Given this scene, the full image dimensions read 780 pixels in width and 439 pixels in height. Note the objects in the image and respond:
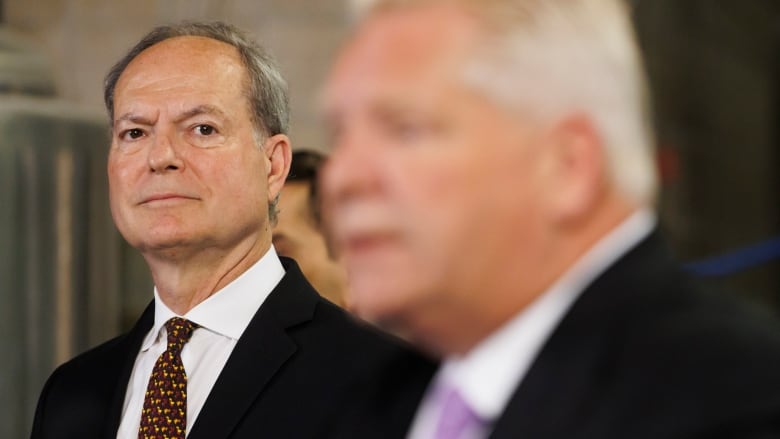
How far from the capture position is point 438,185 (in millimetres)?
1357

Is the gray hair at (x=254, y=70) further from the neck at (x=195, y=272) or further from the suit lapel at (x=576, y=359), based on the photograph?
the suit lapel at (x=576, y=359)

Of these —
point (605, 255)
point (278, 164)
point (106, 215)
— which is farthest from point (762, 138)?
point (605, 255)

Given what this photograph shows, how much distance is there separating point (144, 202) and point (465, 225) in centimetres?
127

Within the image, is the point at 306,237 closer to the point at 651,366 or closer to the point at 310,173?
the point at 310,173

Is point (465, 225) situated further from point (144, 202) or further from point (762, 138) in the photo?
point (762, 138)

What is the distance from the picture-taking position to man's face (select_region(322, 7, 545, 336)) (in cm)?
136

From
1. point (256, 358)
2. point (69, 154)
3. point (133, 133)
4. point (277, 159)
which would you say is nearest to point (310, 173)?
point (277, 159)

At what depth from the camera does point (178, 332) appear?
2574 mm

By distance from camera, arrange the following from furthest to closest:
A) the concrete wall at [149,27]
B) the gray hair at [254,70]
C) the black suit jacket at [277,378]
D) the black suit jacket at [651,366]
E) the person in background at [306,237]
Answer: the concrete wall at [149,27], the person in background at [306,237], the gray hair at [254,70], the black suit jacket at [277,378], the black suit jacket at [651,366]

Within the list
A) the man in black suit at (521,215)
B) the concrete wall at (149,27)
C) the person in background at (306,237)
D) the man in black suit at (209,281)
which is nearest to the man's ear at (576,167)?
the man in black suit at (521,215)

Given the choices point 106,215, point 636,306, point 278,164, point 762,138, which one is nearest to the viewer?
point 636,306

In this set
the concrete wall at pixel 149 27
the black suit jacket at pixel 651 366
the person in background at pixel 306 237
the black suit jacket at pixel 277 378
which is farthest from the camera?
the concrete wall at pixel 149 27

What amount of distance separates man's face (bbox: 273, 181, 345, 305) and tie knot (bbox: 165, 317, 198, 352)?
0.91m

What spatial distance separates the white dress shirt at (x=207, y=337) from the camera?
2.55 meters
